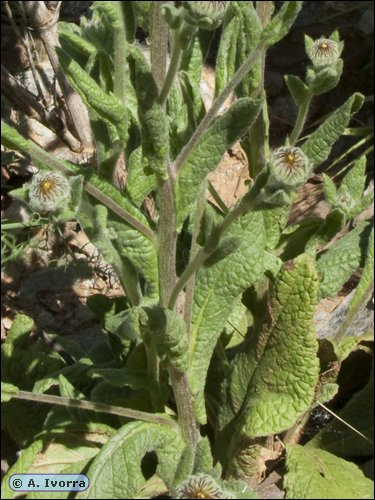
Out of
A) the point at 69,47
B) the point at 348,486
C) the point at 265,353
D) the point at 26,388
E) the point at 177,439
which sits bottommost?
the point at 348,486

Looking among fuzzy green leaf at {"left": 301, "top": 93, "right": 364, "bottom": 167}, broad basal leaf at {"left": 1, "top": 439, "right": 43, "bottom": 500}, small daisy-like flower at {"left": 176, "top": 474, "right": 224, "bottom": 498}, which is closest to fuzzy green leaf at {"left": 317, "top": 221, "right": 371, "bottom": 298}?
fuzzy green leaf at {"left": 301, "top": 93, "right": 364, "bottom": 167}

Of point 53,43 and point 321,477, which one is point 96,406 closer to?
point 321,477

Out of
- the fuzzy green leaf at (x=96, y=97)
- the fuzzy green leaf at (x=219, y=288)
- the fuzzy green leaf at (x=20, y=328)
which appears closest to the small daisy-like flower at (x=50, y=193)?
the fuzzy green leaf at (x=96, y=97)

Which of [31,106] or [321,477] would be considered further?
[31,106]

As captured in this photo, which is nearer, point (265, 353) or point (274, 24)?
point (274, 24)

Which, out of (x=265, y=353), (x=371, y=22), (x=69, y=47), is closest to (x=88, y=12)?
(x=371, y=22)

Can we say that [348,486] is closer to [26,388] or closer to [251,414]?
[251,414]

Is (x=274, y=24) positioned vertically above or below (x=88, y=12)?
below

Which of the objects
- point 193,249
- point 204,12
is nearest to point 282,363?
point 193,249
